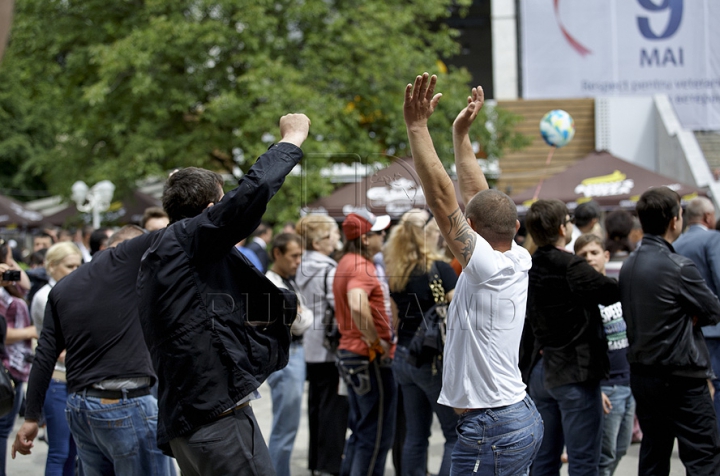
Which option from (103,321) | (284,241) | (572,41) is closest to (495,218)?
(103,321)

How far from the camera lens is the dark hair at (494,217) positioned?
10.1 feet

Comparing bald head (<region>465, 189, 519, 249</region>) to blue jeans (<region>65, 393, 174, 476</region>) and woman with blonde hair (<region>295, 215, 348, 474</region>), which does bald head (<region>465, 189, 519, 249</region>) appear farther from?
woman with blonde hair (<region>295, 215, 348, 474</region>)

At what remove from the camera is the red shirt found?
208 inches

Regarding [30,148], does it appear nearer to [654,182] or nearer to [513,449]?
[654,182]

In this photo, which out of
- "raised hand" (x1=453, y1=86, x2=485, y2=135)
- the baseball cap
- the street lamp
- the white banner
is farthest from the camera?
the white banner

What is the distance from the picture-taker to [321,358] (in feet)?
20.1

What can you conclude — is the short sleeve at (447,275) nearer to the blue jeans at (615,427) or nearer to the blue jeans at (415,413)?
the blue jeans at (415,413)

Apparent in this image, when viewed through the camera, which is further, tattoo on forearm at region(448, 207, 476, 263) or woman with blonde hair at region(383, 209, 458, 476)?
woman with blonde hair at region(383, 209, 458, 476)

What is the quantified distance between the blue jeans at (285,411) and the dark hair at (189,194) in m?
2.62

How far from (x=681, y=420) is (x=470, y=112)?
2229mm

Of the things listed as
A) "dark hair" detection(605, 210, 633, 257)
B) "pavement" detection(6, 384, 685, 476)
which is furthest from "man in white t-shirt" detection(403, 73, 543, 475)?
"dark hair" detection(605, 210, 633, 257)

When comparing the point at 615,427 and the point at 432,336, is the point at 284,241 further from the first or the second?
the point at 615,427

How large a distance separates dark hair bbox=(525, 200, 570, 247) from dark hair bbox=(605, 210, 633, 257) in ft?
8.63

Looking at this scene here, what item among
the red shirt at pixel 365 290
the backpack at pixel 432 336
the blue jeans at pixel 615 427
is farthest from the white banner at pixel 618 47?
the backpack at pixel 432 336
